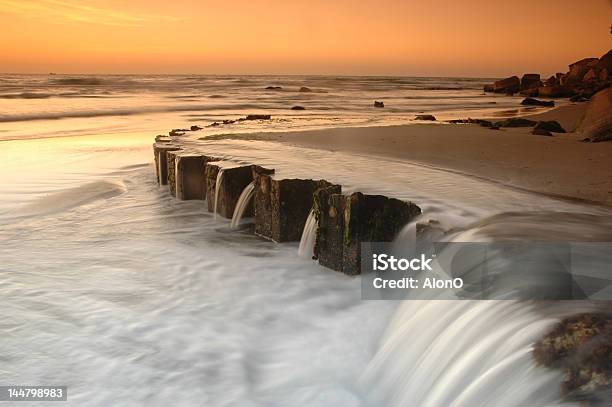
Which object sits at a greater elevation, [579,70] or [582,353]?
[579,70]

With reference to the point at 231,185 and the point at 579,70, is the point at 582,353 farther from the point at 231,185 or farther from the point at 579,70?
the point at 579,70

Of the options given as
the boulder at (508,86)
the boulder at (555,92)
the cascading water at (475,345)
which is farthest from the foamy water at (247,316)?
the boulder at (508,86)

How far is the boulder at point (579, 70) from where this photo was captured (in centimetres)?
4328

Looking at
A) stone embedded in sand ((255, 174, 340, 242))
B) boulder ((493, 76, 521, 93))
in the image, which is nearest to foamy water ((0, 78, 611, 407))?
stone embedded in sand ((255, 174, 340, 242))

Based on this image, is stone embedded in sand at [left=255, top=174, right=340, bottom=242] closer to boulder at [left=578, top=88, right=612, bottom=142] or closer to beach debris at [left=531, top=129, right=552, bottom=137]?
boulder at [left=578, top=88, right=612, bottom=142]

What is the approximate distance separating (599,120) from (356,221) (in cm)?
649

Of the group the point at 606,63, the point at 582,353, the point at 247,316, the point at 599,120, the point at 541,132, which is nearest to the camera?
the point at 582,353

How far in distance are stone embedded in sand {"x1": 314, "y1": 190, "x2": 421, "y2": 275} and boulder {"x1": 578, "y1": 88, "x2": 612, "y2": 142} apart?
17.7 ft

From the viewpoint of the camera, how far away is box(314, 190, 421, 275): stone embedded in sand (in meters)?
4.03

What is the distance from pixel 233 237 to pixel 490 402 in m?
3.52

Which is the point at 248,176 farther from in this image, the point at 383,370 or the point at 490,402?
the point at 490,402

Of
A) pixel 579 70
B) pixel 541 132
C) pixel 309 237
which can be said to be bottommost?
pixel 309 237

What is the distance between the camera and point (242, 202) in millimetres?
5707

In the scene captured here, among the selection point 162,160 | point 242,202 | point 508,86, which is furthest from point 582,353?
point 508,86
